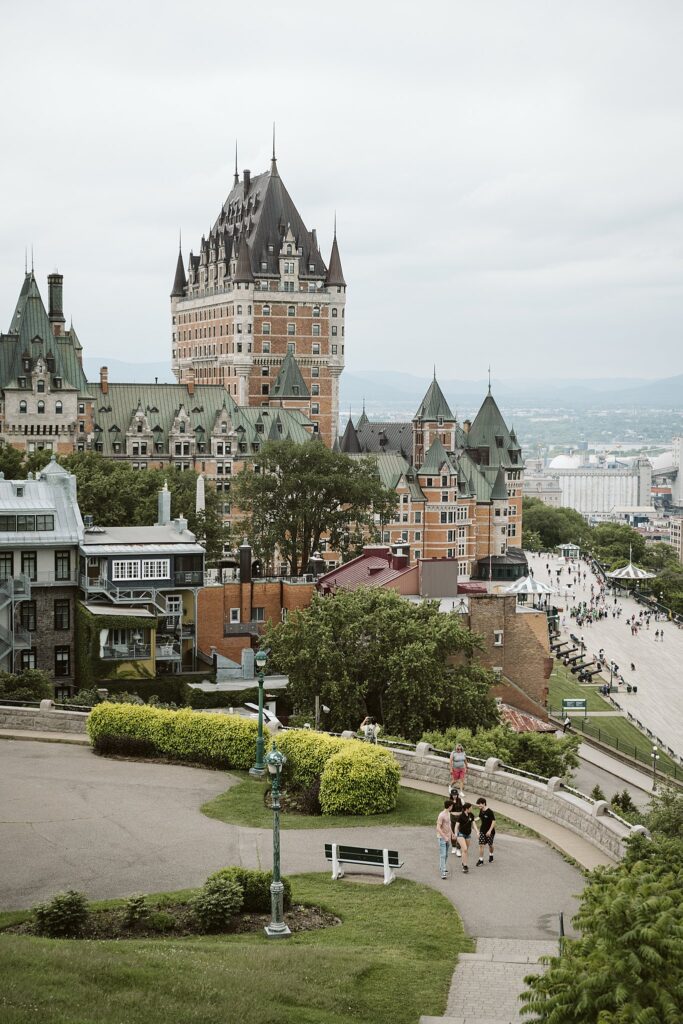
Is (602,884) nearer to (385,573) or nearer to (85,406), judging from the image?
(385,573)

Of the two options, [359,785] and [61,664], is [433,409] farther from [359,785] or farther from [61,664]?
[359,785]

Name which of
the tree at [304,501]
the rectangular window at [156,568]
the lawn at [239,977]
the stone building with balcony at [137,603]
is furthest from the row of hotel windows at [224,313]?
the lawn at [239,977]

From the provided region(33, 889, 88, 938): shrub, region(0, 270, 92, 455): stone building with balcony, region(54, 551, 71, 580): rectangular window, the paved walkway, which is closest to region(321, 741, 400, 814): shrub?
region(33, 889, 88, 938): shrub

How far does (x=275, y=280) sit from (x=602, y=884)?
5766 inches

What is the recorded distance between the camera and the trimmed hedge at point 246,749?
32.2 metres

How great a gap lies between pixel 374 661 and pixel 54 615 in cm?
1321

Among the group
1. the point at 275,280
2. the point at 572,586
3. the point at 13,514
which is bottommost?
the point at 572,586

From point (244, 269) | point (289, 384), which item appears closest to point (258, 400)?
point (289, 384)

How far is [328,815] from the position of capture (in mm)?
32438

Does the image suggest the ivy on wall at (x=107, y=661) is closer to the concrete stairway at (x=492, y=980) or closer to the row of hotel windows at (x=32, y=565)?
the row of hotel windows at (x=32, y=565)

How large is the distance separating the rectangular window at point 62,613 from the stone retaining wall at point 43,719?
13650mm

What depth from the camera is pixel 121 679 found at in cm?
A: 5141

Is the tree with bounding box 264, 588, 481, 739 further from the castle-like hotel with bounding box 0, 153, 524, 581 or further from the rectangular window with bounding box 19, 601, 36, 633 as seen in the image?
the castle-like hotel with bounding box 0, 153, 524, 581

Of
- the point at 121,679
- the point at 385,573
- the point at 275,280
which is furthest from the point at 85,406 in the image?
the point at 121,679
